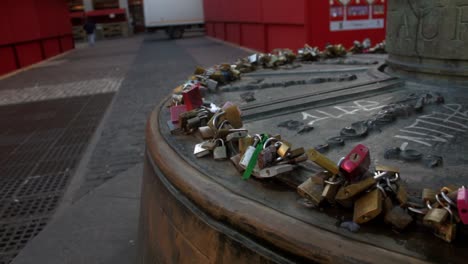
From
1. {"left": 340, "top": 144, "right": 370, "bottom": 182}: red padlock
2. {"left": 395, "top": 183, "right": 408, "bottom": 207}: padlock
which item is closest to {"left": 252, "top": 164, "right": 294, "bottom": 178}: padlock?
{"left": 340, "top": 144, "right": 370, "bottom": 182}: red padlock

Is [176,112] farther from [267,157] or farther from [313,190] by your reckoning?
[313,190]

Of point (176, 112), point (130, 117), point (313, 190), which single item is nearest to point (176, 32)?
point (130, 117)

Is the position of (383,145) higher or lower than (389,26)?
lower

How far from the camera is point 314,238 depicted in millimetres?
1050

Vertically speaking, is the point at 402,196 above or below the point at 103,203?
above

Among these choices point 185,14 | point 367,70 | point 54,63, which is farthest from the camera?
point 185,14

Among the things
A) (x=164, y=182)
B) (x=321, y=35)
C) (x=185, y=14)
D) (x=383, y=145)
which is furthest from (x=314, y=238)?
(x=185, y=14)

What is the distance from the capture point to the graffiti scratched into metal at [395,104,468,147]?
158 cm

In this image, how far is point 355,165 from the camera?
107 cm

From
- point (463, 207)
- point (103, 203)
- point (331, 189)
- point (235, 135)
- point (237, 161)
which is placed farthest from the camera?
point (103, 203)

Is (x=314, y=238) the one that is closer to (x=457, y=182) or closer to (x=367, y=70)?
(x=457, y=182)

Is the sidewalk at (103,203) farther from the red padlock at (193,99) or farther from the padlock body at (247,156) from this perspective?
the padlock body at (247,156)

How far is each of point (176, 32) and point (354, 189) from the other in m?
26.3

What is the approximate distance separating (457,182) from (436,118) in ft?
2.09
